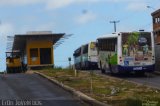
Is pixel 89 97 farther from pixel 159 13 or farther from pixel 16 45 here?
pixel 159 13

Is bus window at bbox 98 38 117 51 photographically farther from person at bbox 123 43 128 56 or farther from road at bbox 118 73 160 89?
road at bbox 118 73 160 89

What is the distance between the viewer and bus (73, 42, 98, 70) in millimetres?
52938

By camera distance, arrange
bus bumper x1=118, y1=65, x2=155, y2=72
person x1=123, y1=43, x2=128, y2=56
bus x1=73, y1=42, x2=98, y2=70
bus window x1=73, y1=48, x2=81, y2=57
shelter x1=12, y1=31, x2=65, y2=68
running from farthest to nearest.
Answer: shelter x1=12, y1=31, x2=65, y2=68 → bus window x1=73, y1=48, x2=81, y2=57 → bus x1=73, y1=42, x2=98, y2=70 → bus bumper x1=118, y1=65, x2=155, y2=72 → person x1=123, y1=43, x2=128, y2=56

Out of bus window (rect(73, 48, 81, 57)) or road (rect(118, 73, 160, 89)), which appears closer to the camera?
road (rect(118, 73, 160, 89))

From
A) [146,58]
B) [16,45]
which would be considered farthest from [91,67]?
[16,45]

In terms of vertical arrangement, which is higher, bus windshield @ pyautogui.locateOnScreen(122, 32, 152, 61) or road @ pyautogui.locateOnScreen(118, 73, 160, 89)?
bus windshield @ pyautogui.locateOnScreen(122, 32, 152, 61)

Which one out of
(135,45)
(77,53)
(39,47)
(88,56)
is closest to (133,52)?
(135,45)

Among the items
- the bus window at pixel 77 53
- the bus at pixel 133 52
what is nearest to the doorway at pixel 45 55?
the bus window at pixel 77 53

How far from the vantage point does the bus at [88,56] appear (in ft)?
174

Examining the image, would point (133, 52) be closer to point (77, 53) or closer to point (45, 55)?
point (77, 53)

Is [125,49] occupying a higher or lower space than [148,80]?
higher

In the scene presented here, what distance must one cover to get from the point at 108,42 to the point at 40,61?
A: 27727mm

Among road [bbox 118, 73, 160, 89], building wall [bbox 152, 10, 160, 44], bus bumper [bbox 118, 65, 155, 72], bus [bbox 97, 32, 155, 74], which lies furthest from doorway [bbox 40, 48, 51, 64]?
building wall [bbox 152, 10, 160, 44]

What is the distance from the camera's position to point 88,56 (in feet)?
176
